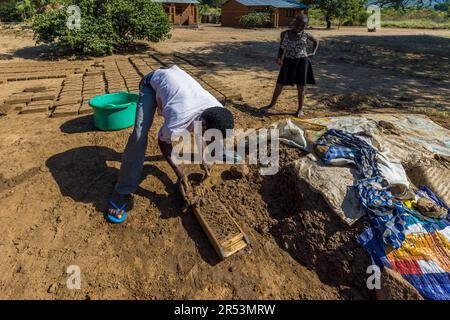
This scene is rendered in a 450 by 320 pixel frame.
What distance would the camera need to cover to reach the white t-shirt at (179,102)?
2.16m

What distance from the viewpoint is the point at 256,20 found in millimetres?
23156

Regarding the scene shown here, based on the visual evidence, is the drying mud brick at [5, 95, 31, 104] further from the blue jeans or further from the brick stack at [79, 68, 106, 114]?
the blue jeans

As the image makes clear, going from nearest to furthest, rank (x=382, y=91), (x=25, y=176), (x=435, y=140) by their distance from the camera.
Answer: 1. (x=25, y=176)
2. (x=435, y=140)
3. (x=382, y=91)

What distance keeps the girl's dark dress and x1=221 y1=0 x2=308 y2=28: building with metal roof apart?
22.5 metres

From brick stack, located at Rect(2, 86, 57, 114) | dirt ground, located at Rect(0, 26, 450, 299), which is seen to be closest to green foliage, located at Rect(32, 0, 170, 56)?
brick stack, located at Rect(2, 86, 57, 114)

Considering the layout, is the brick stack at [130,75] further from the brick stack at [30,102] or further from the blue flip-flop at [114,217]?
the blue flip-flop at [114,217]

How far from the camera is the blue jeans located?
2.44 m

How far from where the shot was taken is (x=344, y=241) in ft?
7.53

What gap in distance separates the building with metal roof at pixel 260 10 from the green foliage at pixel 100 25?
17.6m

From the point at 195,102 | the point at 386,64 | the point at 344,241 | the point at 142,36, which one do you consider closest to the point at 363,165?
the point at 344,241

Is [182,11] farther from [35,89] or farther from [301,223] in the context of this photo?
[301,223]
